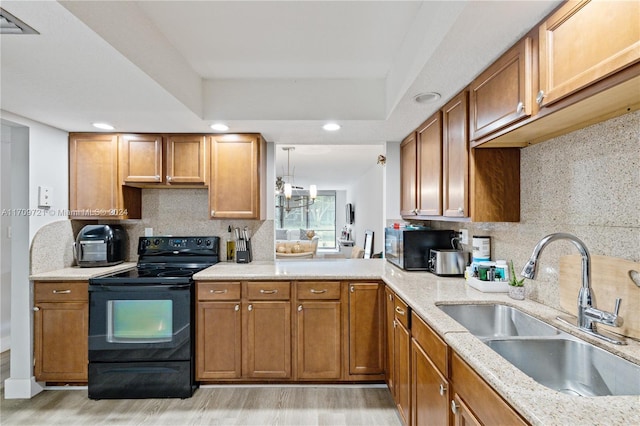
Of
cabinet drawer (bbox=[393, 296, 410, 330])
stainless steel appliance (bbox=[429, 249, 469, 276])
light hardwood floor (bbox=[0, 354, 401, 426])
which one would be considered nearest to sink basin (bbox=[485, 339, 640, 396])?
cabinet drawer (bbox=[393, 296, 410, 330])

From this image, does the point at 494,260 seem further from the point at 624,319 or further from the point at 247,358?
the point at 247,358

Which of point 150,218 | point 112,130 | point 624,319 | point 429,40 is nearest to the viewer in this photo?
point 624,319

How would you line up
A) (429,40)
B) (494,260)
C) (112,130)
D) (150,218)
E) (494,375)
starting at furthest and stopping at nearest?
(150,218) → (112,130) → (494,260) → (429,40) → (494,375)

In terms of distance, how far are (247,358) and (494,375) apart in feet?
6.55

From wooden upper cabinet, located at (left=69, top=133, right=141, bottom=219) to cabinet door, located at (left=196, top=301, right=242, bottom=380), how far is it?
130 centimetres

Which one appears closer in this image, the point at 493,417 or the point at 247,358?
the point at 493,417

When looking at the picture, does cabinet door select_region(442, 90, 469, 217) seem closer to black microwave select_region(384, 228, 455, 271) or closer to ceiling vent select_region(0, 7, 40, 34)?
black microwave select_region(384, 228, 455, 271)

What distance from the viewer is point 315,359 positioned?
250 cm

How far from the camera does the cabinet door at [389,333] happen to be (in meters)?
2.21

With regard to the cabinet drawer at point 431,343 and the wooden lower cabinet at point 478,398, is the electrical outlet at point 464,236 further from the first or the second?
the wooden lower cabinet at point 478,398

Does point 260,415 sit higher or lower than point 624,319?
lower

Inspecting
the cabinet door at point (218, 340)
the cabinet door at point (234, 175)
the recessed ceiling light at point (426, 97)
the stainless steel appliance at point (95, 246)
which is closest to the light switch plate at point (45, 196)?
the stainless steel appliance at point (95, 246)

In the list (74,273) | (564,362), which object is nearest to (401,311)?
(564,362)

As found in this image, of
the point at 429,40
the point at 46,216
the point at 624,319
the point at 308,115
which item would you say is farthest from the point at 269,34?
the point at 46,216
